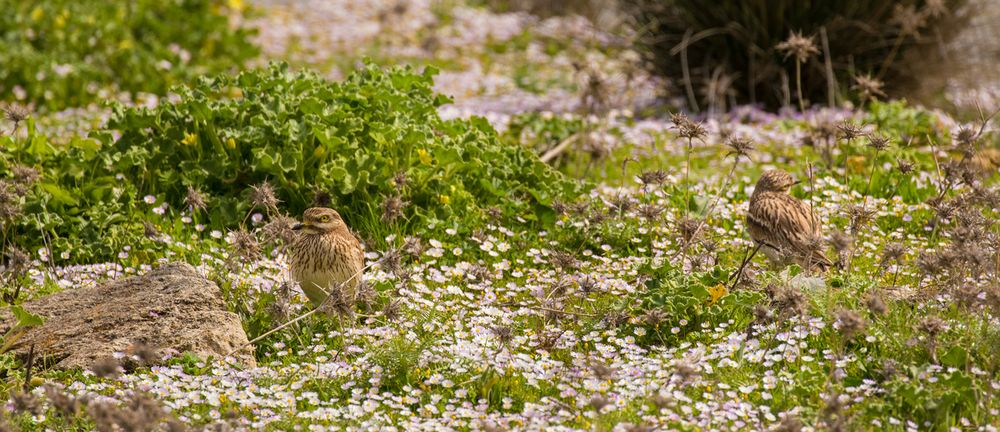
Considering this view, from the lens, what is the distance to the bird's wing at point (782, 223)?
21.3 ft

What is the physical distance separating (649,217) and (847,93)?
5805 millimetres

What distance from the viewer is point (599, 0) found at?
18.0 meters

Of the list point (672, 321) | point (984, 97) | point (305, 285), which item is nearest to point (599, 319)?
point (672, 321)

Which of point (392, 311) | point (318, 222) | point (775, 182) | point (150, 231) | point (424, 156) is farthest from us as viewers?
point (424, 156)

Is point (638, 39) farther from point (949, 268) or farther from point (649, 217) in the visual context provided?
point (949, 268)

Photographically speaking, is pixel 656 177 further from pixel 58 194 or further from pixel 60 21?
pixel 60 21

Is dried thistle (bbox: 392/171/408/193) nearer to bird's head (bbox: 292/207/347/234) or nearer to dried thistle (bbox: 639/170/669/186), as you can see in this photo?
bird's head (bbox: 292/207/347/234)

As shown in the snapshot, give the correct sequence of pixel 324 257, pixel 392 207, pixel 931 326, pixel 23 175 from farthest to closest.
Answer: pixel 23 175
pixel 392 207
pixel 324 257
pixel 931 326

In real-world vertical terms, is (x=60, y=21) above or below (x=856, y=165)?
above

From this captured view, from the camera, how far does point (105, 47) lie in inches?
497

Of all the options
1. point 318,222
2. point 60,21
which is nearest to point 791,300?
point 318,222

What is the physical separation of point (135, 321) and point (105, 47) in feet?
24.5

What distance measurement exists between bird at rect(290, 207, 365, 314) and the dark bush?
5290 mm

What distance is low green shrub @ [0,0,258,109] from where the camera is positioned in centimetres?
1193
